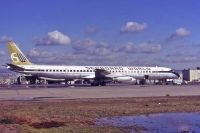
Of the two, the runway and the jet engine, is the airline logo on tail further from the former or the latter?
the runway

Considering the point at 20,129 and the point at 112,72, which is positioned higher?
the point at 112,72

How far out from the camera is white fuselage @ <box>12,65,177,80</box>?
9962cm

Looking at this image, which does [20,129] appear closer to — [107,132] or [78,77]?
[107,132]

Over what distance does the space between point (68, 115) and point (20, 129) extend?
323 inches

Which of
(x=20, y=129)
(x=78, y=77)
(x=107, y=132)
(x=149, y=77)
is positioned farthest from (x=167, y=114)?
(x=149, y=77)

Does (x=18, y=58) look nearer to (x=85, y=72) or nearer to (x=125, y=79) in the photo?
(x=85, y=72)

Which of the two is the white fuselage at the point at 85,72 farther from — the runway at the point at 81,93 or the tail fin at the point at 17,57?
the runway at the point at 81,93

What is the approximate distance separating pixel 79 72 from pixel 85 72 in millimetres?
1618

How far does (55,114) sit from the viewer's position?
3058 centimetres

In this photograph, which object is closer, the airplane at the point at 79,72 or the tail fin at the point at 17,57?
the airplane at the point at 79,72

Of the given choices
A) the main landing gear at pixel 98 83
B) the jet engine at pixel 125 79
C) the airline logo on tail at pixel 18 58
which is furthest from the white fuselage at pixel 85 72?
the airline logo on tail at pixel 18 58

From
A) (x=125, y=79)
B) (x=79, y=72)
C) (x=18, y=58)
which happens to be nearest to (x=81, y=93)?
(x=79, y=72)

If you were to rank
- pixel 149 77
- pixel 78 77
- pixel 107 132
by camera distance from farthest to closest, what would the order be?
1. pixel 149 77
2. pixel 78 77
3. pixel 107 132

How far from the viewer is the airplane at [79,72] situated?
327 ft
